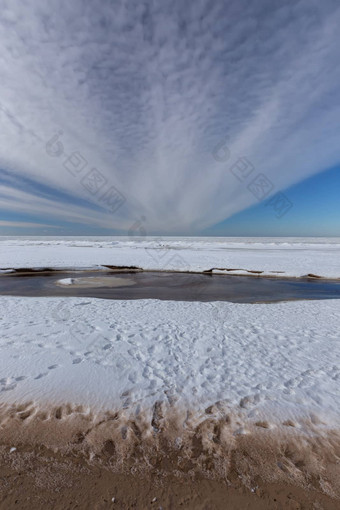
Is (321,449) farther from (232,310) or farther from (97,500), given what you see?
(232,310)

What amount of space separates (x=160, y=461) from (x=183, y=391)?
1.47 meters

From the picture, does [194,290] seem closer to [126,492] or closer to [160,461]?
[160,461]

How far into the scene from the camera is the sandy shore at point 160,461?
2707 millimetres

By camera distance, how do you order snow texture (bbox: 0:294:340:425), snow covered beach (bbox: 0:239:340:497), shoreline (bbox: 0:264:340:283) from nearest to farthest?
1. snow covered beach (bbox: 0:239:340:497)
2. snow texture (bbox: 0:294:340:425)
3. shoreline (bbox: 0:264:340:283)

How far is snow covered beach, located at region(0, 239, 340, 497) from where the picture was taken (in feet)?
10.8

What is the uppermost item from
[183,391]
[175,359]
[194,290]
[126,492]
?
[194,290]

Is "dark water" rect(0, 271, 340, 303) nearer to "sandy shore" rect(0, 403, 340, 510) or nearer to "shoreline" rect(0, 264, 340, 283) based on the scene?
"shoreline" rect(0, 264, 340, 283)

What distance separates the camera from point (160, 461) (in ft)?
10.3

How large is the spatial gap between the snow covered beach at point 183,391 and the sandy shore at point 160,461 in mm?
20

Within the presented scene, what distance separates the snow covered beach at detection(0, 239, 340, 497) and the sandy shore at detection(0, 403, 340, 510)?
0.02 m

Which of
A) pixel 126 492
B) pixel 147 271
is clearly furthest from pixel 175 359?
pixel 147 271

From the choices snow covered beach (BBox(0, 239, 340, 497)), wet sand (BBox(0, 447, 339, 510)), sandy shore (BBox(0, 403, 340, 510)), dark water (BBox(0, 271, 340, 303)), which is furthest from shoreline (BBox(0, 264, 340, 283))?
wet sand (BBox(0, 447, 339, 510))

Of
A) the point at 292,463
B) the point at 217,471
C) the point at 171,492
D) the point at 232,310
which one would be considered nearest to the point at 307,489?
the point at 292,463

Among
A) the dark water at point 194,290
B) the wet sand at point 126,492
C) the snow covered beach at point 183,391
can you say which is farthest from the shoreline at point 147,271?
the wet sand at point 126,492
